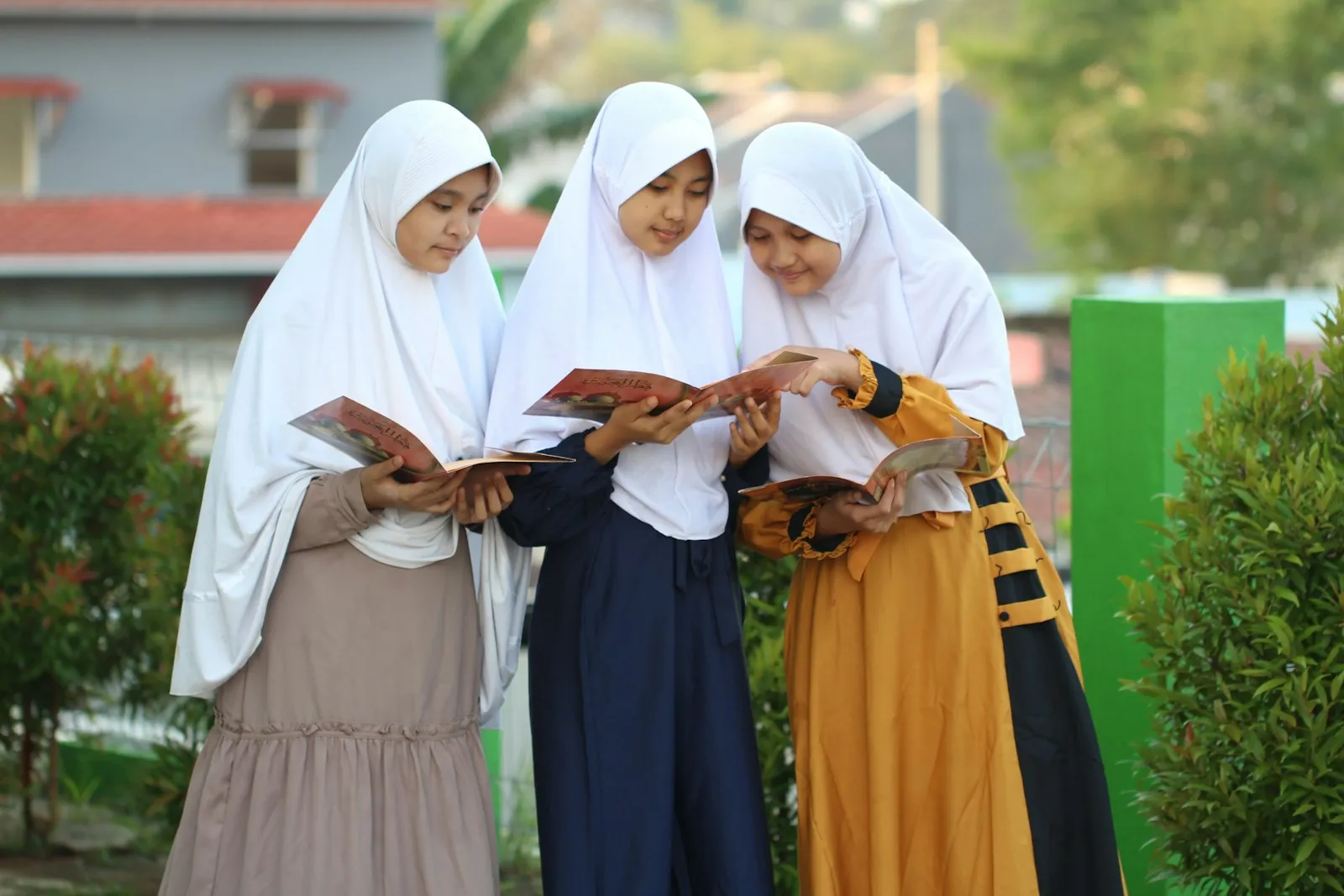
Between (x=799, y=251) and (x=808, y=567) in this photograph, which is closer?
(x=799, y=251)

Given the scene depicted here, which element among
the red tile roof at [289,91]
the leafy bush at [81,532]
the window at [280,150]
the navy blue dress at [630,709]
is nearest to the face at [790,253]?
the navy blue dress at [630,709]

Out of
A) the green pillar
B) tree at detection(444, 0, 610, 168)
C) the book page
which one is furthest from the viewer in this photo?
tree at detection(444, 0, 610, 168)

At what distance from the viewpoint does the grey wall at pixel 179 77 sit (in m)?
19.2

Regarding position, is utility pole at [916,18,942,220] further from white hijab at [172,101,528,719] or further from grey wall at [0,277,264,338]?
white hijab at [172,101,528,719]

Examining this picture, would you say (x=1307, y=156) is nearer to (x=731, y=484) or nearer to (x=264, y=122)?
(x=264, y=122)

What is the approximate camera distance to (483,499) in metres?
2.95

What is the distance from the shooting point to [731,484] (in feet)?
10.7

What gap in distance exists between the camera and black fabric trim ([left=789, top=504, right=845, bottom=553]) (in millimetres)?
3135

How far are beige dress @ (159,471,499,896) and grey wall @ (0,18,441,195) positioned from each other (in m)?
17.6

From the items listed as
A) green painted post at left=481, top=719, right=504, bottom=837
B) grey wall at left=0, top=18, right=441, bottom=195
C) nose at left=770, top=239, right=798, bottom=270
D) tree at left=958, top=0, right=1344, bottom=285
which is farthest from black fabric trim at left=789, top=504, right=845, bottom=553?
tree at left=958, top=0, right=1344, bottom=285

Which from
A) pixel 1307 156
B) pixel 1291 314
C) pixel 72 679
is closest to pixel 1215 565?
pixel 72 679

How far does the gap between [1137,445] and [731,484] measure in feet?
3.54

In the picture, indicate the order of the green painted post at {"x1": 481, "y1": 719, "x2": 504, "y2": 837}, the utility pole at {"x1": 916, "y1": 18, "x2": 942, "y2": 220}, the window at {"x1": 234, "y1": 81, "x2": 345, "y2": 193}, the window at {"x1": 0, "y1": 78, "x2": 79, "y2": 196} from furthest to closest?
1. the utility pole at {"x1": 916, "y1": 18, "x2": 942, "y2": 220}
2. the window at {"x1": 234, "y1": 81, "x2": 345, "y2": 193}
3. the window at {"x1": 0, "y1": 78, "x2": 79, "y2": 196}
4. the green painted post at {"x1": 481, "y1": 719, "x2": 504, "y2": 837}

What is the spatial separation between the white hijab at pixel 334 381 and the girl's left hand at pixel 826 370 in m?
0.61
